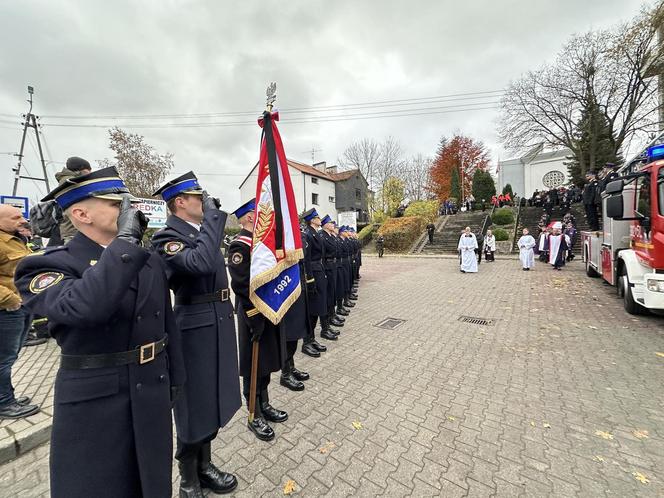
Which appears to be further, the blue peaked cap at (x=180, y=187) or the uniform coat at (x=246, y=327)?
the uniform coat at (x=246, y=327)

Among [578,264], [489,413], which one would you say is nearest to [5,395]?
[489,413]

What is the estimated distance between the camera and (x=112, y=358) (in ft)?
4.55

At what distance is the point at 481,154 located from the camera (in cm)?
4594

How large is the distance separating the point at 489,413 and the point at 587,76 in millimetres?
30836

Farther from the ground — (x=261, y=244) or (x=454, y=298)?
(x=261, y=244)

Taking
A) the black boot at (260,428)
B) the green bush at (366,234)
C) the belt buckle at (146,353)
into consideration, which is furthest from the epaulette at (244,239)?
the green bush at (366,234)

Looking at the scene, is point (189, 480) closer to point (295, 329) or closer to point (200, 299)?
point (200, 299)

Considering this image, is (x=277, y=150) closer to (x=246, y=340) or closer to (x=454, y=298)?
(x=246, y=340)

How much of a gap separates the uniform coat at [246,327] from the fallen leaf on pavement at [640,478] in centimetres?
302

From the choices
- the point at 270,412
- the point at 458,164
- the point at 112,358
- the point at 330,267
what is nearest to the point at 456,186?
the point at 458,164

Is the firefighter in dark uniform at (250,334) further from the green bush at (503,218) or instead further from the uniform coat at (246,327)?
the green bush at (503,218)

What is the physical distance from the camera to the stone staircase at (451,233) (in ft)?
73.2

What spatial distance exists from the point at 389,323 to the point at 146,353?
550 centimetres

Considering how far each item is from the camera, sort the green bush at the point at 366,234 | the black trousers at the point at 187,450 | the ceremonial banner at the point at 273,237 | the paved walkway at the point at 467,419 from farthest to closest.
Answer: the green bush at the point at 366,234 < the ceremonial banner at the point at 273,237 < the paved walkway at the point at 467,419 < the black trousers at the point at 187,450
